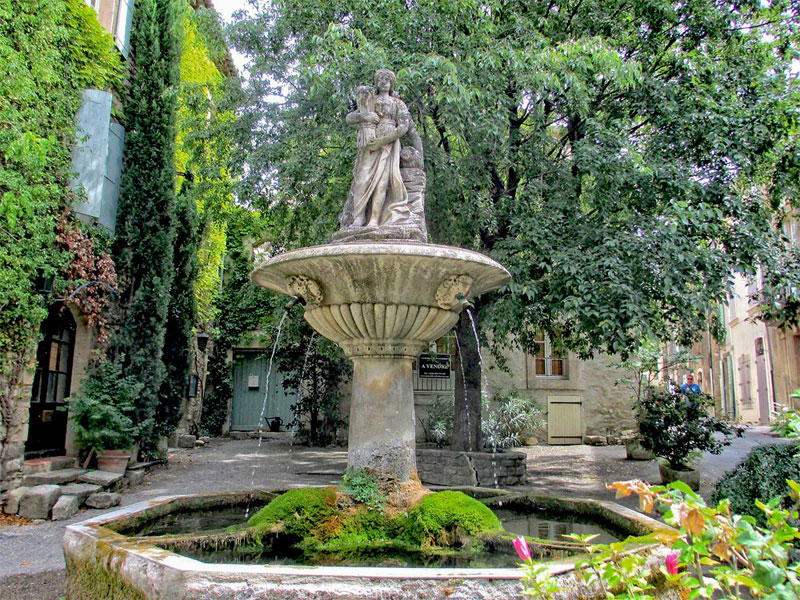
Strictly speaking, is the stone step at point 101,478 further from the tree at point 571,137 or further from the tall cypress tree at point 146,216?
the tree at point 571,137

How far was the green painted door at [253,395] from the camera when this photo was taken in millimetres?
17344

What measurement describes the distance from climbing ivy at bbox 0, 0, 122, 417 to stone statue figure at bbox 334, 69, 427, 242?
435 centimetres

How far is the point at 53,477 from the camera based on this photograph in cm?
773

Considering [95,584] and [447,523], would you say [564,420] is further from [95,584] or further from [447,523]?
[95,584]

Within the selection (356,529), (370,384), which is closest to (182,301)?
(370,384)

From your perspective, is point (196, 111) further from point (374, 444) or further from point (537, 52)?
point (374, 444)

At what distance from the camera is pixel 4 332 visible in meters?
7.14

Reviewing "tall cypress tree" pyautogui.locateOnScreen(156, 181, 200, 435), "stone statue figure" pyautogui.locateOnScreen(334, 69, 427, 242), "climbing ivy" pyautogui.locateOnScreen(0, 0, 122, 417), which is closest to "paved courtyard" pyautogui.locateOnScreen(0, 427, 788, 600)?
"tall cypress tree" pyautogui.locateOnScreen(156, 181, 200, 435)

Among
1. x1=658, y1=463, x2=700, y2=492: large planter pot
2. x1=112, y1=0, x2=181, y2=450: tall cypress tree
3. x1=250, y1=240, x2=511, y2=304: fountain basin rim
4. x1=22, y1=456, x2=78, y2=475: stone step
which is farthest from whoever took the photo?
x1=112, y1=0, x2=181, y2=450: tall cypress tree

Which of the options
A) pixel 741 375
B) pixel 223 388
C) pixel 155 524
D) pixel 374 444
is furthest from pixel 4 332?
pixel 741 375

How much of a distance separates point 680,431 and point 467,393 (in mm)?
3119

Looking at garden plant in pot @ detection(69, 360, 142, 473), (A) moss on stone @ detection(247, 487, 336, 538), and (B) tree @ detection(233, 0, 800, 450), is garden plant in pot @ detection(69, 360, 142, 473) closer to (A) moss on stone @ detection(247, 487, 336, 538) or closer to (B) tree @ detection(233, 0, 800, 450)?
(B) tree @ detection(233, 0, 800, 450)

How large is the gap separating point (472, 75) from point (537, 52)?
2.72 feet

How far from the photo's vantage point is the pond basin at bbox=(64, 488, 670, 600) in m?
2.75
